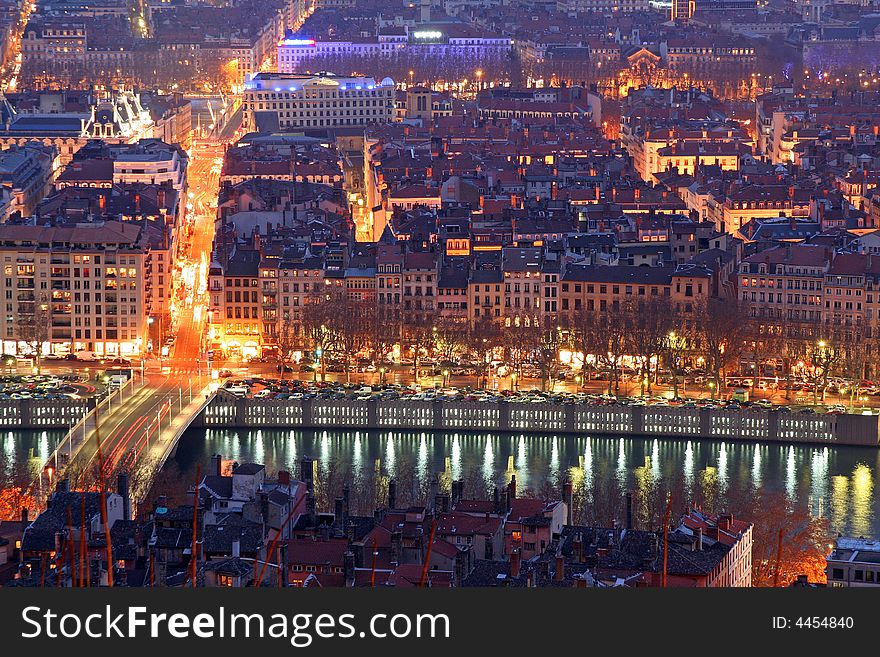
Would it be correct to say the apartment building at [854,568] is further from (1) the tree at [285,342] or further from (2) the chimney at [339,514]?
(1) the tree at [285,342]

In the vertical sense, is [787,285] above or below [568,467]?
above

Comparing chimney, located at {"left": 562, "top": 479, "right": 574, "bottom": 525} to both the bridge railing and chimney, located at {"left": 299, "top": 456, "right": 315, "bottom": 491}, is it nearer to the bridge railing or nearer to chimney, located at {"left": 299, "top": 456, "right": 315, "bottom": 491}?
chimney, located at {"left": 299, "top": 456, "right": 315, "bottom": 491}

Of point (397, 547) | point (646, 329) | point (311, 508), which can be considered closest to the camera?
point (397, 547)

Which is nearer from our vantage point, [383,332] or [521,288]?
[383,332]

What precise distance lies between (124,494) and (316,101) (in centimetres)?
6199

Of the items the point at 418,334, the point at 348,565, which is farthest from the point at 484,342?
the point at 348,565

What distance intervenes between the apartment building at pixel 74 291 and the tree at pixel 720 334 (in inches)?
453

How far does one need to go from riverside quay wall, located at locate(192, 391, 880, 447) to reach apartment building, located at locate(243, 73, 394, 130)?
4837cm

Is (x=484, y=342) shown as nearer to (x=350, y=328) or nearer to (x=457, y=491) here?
(x=350, y=328)

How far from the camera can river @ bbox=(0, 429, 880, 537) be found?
32.3 m

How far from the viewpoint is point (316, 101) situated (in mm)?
89688

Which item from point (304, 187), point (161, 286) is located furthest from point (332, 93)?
point (161, 286)

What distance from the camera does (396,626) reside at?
7.81 m

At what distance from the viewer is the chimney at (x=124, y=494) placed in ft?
93.2
